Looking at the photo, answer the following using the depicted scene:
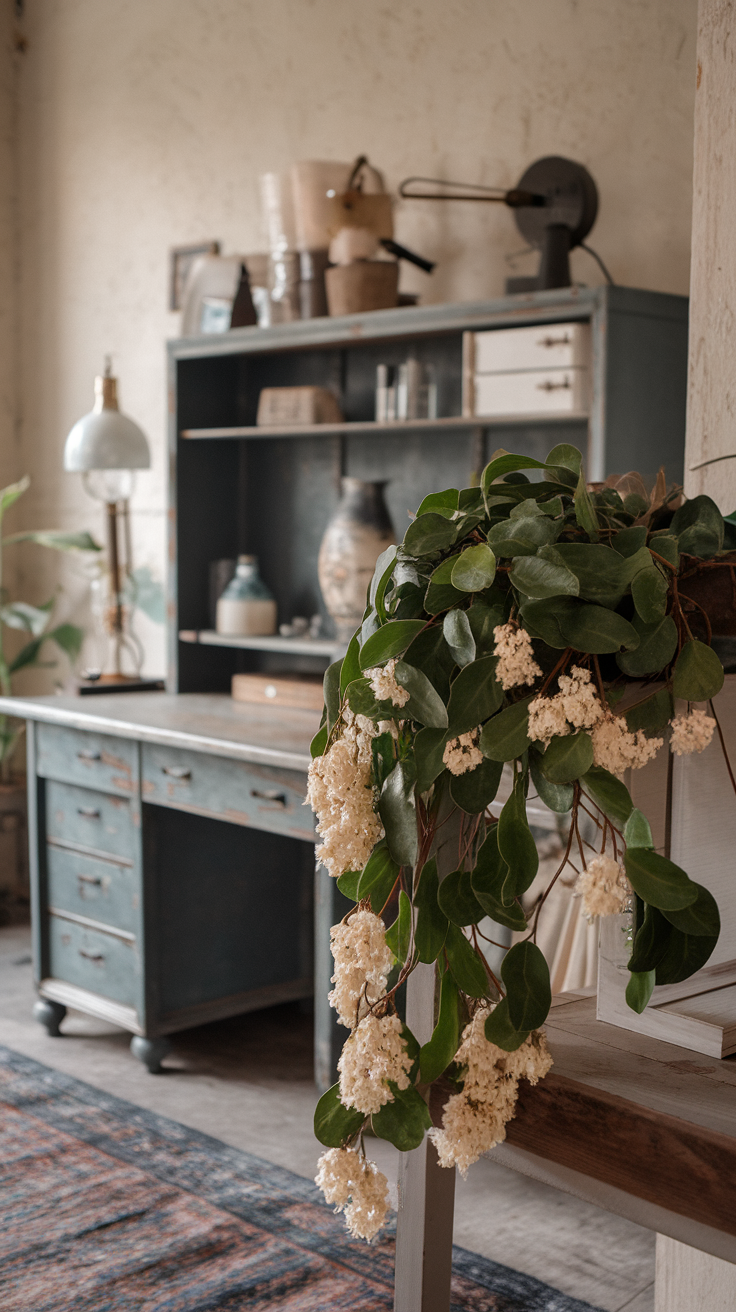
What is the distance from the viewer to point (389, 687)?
3.15ft

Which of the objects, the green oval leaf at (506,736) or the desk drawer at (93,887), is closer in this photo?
the green oval leaf at (506,736)

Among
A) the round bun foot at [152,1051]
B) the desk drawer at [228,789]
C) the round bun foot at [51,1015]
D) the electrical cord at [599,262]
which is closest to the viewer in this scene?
the desk drawer at [228,789]

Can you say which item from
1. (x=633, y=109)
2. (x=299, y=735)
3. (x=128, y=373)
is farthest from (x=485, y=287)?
(x=128, y=373)

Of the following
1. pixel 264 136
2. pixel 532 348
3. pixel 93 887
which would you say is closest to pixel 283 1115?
pixel 93 887

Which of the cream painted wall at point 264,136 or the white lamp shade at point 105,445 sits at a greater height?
the cream painted wall at point 264,136

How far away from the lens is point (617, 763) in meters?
0.91

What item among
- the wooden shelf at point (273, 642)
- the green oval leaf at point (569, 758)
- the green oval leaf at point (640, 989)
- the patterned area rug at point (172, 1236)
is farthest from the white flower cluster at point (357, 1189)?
the wooden shelf at point (273, 642)

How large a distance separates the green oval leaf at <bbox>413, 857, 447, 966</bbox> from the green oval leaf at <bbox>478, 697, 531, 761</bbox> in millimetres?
124

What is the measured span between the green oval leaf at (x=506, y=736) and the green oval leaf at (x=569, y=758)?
23mm

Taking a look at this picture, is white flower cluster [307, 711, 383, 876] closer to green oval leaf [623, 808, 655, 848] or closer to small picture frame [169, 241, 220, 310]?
green oval leaf [623, 808, 655, 848]

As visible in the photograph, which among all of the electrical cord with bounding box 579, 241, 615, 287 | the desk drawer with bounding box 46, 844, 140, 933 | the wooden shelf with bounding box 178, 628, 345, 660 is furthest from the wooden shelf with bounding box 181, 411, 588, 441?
the desk drawer with bounding box 46, 844, 140, 933

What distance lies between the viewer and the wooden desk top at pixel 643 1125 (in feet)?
2.96

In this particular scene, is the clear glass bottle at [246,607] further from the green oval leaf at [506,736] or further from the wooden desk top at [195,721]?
the green oval leaf at [506,736]

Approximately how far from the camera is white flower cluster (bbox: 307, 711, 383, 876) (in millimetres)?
994
